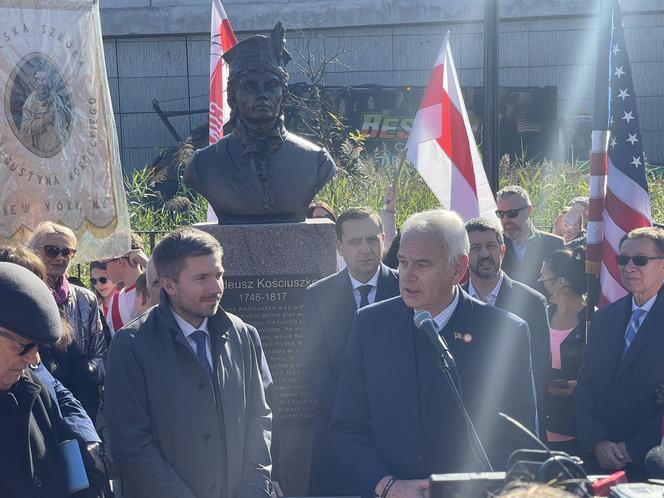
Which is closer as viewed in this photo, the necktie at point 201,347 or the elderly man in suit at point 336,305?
the necktie at point 201,347

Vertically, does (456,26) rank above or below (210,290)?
above

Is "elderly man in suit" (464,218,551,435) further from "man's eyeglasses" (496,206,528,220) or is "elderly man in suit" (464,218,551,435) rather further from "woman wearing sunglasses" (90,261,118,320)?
"woman wearing sunglasses" (90,261,118,320)

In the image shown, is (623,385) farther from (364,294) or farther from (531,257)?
(531,257)

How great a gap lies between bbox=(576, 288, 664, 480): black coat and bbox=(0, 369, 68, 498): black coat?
2799mm

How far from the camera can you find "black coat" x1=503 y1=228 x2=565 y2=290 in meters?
6.99

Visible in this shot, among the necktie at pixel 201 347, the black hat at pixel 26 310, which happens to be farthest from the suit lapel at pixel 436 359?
the black hat at pixel 26 310

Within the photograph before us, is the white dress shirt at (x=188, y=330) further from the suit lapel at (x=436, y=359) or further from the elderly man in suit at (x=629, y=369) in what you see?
the elderly man in suit at (x=629, y=369)

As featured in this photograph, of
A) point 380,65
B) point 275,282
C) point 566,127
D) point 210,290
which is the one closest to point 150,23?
point 380,65

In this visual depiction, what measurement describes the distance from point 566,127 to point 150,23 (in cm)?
867

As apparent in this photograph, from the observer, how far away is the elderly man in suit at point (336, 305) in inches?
202

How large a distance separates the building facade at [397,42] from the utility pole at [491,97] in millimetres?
11713

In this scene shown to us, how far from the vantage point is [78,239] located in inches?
259

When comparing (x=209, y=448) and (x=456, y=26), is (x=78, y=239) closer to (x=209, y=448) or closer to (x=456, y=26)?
(x=209, y=448)

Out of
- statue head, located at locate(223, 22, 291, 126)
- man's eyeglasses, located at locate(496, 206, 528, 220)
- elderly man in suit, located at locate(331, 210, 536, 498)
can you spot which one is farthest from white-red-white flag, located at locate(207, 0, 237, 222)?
elderly man in suit, located at locate(331, 210, 536, 498)
